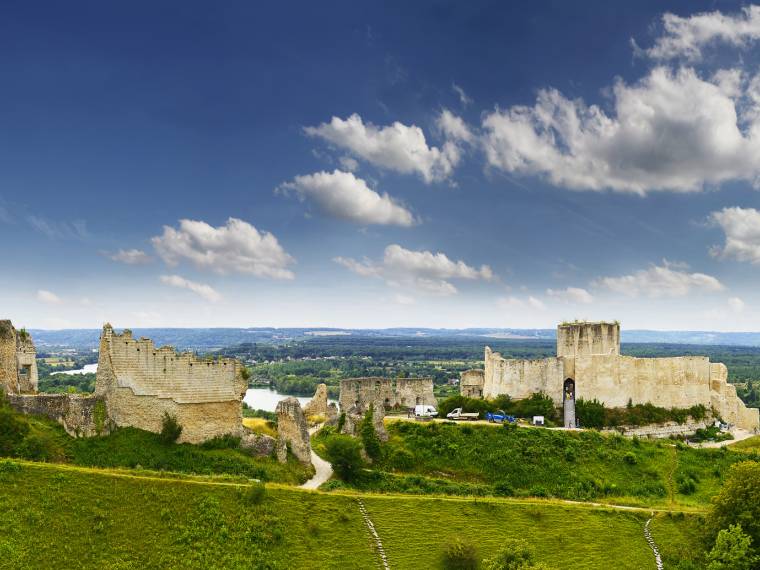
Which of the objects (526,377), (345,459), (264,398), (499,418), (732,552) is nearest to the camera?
(732,552)

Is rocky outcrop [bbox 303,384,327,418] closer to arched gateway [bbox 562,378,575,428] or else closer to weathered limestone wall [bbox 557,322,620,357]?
arched gateway [bbox 562,378,575,428]

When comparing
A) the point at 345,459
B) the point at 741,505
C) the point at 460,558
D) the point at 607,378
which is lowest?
the point at 460,558

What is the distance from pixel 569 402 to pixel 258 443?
97.2 feet

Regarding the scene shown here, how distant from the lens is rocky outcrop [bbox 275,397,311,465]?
3941 centimetres

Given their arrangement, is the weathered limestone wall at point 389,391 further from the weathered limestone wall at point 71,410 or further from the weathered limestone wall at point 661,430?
the weathered limestone wall at point 71,410

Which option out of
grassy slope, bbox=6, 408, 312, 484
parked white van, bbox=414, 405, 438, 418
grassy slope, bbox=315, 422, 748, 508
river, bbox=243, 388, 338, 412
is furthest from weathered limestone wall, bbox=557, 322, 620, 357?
river, bbox=243, 388, 338, 412

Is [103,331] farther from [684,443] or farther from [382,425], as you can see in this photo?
[684,443]

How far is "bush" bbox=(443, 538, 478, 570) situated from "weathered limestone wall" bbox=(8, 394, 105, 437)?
21344 millimetres

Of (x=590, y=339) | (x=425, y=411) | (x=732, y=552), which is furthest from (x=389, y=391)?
(x=732, y=552)

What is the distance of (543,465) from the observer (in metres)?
43.7

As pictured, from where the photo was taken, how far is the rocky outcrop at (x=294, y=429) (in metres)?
39.4

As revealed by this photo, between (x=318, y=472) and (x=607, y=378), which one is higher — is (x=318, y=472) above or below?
below

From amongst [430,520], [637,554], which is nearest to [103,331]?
[430,520]

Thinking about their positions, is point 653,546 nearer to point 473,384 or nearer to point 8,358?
point 473,384
